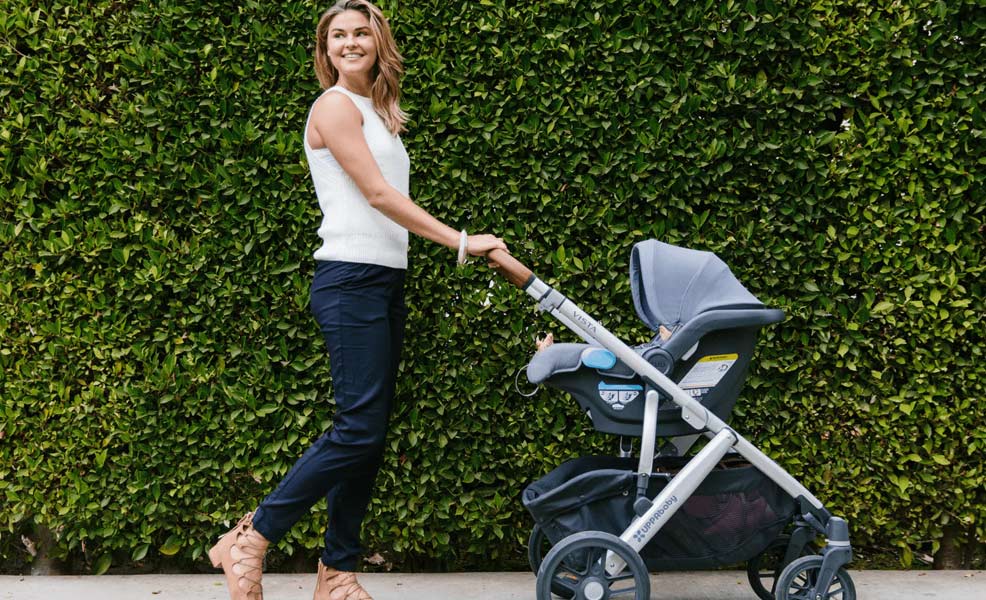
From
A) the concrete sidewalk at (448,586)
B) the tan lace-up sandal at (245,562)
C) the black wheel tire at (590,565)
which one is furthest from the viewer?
the concrete sidewalk at (448,586)

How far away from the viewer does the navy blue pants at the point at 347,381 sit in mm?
3203

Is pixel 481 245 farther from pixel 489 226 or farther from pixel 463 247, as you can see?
pixel 489 226

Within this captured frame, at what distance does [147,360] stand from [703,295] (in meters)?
2.23

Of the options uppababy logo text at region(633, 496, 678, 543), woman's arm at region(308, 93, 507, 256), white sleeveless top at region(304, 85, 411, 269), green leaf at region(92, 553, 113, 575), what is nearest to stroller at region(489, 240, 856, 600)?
uppababy logo text at region(633, 496, 678, 543)

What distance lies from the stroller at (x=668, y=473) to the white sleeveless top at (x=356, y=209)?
0.41 meters

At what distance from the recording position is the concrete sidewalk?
3.73 meters

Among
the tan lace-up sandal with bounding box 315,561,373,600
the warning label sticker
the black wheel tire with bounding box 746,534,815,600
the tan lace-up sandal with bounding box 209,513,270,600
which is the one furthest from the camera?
the tan lace-up sandal with bounding box 315,561,373,600

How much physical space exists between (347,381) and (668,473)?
1.15m

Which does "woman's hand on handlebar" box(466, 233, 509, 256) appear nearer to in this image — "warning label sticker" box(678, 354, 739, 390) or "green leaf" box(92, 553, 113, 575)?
"warning label sticker" box(678, 354, 739, 390)

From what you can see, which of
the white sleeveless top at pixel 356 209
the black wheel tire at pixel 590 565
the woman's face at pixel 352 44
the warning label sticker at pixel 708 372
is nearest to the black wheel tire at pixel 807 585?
the black wheel tire at pixel 590 565

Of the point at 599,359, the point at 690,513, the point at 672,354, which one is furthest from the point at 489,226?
the point at 690,513

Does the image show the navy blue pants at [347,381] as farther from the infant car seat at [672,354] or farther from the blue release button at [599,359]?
the blue release button at [599,359]

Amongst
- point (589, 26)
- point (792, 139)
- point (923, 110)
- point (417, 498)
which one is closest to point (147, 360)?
point (417, 498)

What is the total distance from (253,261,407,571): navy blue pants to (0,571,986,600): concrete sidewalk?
71cm
